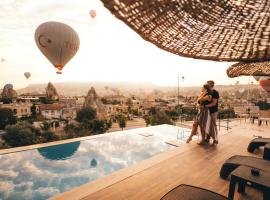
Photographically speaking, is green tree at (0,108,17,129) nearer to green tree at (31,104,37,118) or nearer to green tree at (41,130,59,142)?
green tree at (41,130,59,142)

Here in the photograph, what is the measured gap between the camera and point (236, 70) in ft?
10.7

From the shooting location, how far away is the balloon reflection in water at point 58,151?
20.7 feet

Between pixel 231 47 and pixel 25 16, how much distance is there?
17919mm

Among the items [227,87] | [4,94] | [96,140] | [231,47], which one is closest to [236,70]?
[231,47]

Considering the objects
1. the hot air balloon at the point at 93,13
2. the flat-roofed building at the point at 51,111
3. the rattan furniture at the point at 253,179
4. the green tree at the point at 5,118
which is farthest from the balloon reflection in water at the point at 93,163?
the flat-roofed building at the point at 51,111

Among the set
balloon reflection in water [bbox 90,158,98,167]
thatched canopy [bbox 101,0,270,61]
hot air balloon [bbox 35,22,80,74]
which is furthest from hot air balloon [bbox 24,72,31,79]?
thatched canopy [bbox 101,0,270,61]

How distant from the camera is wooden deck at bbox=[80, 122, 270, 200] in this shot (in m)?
2.71

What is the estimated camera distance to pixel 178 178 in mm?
3191

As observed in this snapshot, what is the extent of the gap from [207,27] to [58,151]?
657 centimetres

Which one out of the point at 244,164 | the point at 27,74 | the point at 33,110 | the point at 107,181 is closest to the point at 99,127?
the point at 27,74

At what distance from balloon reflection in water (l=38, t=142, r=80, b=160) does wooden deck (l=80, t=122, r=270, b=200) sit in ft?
12.7

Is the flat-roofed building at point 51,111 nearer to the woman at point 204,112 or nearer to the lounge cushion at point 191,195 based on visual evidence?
the woman at point 204,112

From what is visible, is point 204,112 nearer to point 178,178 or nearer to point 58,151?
point 178,178

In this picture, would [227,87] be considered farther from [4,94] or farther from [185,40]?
[185,40]
